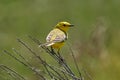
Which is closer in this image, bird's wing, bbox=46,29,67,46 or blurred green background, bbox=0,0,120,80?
bird's wing, bbox=46,29,67,46

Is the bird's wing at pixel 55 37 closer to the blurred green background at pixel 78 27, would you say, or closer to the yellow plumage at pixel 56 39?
the yellow plumage at pixel 56 39

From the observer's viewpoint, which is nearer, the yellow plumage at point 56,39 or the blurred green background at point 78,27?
the yellow plumage at point 56,39

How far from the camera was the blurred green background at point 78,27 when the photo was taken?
27.0 feet

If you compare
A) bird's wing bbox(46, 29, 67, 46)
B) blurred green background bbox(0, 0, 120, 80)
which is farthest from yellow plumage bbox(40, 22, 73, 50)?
blurred green background bbox(0, 0, 120, 80)

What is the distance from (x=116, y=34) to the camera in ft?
30.5

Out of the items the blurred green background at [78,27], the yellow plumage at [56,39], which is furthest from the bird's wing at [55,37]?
the blurred green background at [78,27]

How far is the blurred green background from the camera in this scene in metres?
8.22

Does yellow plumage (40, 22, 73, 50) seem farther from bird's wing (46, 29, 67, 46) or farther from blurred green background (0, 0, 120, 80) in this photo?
blurred green background (0, 0, 120, 80)

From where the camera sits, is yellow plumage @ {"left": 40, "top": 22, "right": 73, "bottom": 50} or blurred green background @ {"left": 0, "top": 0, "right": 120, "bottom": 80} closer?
yellow plumage @ {"left": 40, "top": 22, "right": 73, "bottom": 50}

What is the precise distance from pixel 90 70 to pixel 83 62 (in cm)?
16

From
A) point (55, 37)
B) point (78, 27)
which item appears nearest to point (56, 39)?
point (55, 37)

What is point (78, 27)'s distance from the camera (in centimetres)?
1031

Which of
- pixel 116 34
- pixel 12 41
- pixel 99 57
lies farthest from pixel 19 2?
pixel 99 57

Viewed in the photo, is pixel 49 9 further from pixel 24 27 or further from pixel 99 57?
pixel 99 57
